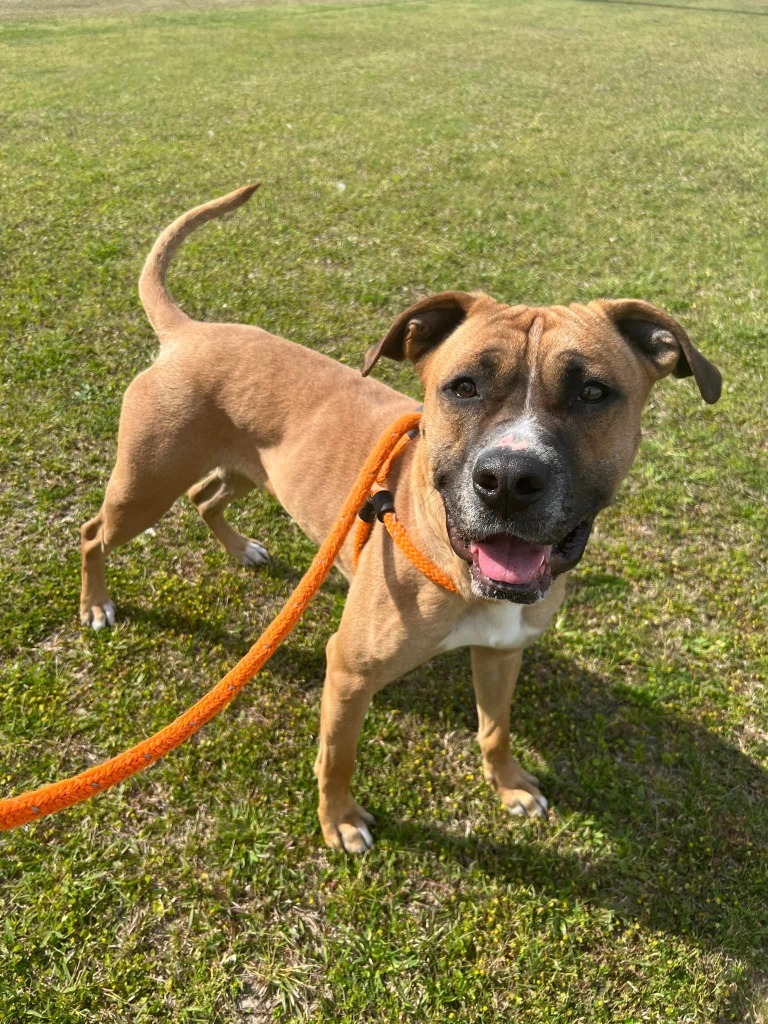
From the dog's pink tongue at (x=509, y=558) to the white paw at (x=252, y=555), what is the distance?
2.35 meters

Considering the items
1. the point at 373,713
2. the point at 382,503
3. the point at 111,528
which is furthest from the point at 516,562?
the point at 111,528

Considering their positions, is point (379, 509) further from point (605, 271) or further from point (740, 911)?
point (605, 271)

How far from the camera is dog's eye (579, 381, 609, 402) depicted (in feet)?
7.44

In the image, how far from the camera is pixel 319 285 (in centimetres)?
721

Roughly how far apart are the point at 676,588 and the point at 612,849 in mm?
1775

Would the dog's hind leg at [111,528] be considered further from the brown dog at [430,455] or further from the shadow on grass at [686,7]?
the shadow on grass at [686,7]

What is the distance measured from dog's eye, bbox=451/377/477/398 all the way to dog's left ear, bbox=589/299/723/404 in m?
0.64

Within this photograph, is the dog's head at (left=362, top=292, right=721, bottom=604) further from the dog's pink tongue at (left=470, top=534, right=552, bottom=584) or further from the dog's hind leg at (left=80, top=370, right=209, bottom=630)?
the dog's hind leg at (left=80, top=370, right=209, bottom=630)

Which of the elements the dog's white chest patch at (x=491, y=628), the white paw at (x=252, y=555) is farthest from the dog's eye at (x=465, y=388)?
the white paw at (x=252, y=555)

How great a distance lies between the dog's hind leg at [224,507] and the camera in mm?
4051

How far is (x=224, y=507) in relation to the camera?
4.20 metres

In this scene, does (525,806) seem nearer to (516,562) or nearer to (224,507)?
(516,562)

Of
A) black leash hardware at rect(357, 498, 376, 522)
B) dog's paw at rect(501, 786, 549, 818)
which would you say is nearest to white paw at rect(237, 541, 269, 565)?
black leash hardware at rect(357, 498, 376, 522)

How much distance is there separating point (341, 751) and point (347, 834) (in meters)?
0.47
